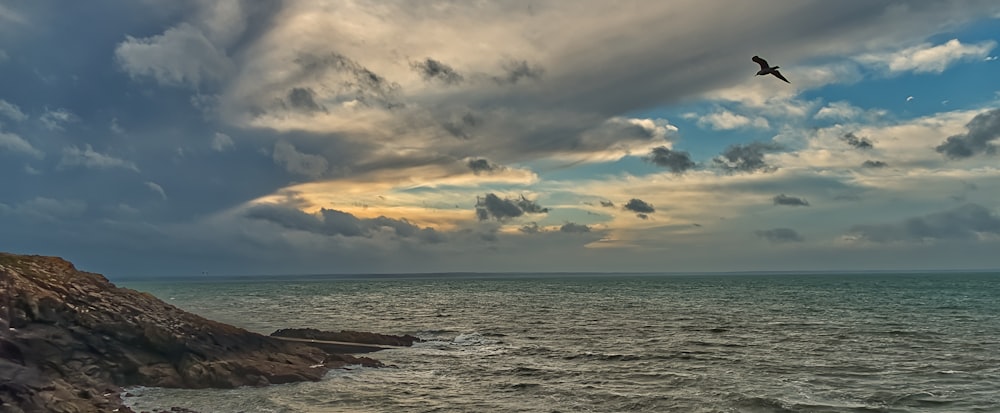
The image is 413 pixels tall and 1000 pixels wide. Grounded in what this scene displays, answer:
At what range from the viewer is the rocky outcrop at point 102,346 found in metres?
24.6

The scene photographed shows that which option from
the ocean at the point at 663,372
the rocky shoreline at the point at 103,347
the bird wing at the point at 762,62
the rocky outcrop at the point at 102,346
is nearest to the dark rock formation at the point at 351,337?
the ocean at the point at 663,372

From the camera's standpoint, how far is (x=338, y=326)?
67.2 meters

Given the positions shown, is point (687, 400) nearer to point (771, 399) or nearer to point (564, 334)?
point (771, 399)

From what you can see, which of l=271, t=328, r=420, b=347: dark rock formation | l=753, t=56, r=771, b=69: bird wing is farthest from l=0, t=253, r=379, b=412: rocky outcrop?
l=753, t=56, r=771, b=69: bird wing

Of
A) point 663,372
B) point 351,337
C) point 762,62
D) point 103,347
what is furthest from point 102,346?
point 762,62

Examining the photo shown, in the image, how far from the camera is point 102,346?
2950 centimetres

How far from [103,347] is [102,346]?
0.07 m

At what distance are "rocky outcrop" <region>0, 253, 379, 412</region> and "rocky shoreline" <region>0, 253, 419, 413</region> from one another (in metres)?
0.05

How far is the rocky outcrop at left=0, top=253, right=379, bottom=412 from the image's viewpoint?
24.6 meters

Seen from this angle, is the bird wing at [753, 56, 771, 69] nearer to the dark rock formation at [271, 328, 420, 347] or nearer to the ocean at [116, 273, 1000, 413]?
the ocean at [116, 273, 1000, 413]

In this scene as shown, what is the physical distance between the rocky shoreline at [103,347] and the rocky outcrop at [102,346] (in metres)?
0.05

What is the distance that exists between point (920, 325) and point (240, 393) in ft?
204

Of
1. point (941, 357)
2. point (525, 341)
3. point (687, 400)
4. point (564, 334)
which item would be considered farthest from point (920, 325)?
point (687, 400)

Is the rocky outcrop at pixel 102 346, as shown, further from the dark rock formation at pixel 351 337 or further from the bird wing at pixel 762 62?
the bird wing at pixel 762 62
